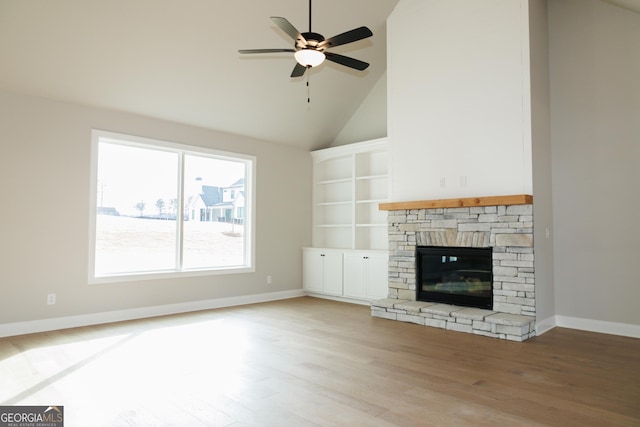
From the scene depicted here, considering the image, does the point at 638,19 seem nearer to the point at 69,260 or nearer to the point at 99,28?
the point at 99,28

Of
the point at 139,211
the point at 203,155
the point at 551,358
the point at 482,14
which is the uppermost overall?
the point at 482,14

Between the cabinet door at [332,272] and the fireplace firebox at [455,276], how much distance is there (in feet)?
5.62

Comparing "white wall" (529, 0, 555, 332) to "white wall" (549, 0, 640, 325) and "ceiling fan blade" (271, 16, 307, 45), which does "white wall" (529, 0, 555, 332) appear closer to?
"white wall" (549, 0, 640, 325)

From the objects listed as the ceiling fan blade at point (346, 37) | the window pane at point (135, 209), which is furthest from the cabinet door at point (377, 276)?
the ceiling fan blade at point (346, 37)

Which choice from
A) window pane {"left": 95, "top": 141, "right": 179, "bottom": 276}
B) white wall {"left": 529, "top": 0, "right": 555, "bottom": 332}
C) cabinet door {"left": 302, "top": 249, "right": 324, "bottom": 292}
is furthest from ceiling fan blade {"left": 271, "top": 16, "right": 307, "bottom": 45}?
cabinet door {"left": 302, "top": 249, "right": 324, "bottom": 292}

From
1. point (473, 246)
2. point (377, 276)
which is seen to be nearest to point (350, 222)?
point (377, 276)

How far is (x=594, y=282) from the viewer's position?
4918 millimetres

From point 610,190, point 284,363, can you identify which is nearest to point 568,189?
point 610,190

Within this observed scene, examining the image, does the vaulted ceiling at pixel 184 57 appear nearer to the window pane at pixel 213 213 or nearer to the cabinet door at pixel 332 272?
the window pane at pixel 213 213

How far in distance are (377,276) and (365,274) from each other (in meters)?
0.23

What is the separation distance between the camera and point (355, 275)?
6.72 m

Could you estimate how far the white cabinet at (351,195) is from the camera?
7056mm

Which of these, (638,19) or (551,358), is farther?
(638,19)

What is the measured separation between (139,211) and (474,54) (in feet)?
16.1
